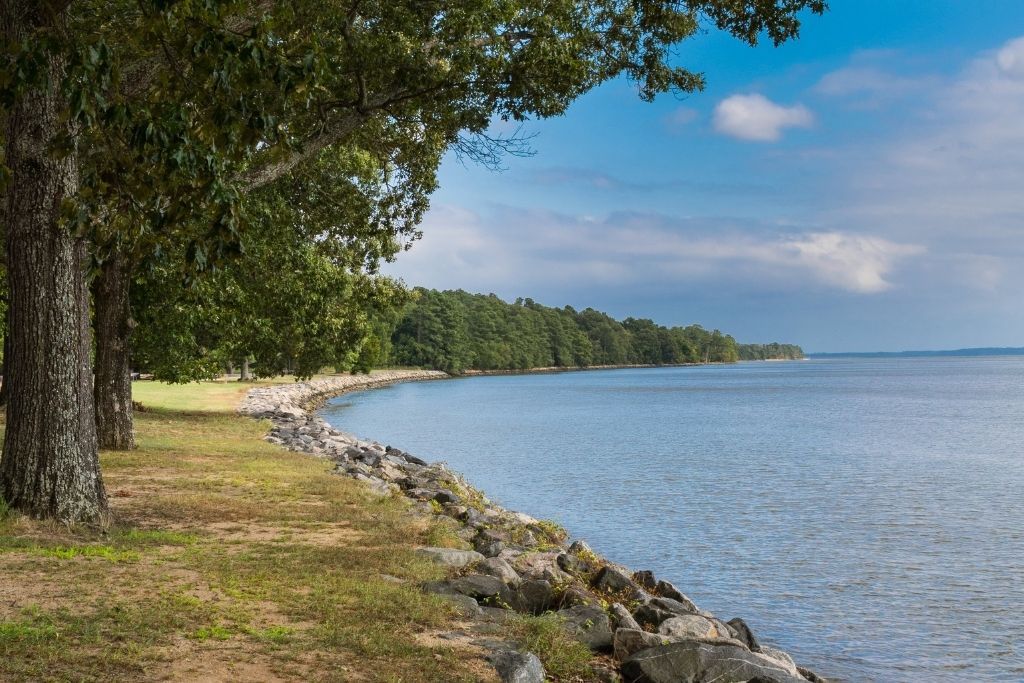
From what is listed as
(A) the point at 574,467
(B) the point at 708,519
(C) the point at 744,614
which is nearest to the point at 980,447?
(A) the point at 574,467

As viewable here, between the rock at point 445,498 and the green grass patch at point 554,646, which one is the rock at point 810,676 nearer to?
the green grass patch at point 554,646

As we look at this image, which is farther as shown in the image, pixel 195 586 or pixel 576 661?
pixel 195 586

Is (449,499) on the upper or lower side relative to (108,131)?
lower

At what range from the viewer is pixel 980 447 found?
3688cm

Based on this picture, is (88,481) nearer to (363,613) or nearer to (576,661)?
(363,613)

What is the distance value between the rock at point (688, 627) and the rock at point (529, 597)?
4.03ft

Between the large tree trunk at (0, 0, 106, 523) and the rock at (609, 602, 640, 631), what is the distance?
19.6 ft

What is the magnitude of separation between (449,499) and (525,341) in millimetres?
161922

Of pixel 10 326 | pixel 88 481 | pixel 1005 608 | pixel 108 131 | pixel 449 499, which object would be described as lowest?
pixel 1005 608

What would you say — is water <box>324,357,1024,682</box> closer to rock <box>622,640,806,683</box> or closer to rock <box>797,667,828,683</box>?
rock <box>797,667,828,683</box>

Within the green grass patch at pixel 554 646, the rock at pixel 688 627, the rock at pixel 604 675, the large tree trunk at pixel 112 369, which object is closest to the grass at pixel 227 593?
the green grass patch at pixel 554 646

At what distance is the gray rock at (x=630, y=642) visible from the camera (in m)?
7.50

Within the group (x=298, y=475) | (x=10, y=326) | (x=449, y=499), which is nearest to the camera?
(x=10, y=326)

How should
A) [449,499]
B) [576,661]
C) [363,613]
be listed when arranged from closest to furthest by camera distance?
[576,661]
[363,613]
[449,499]
